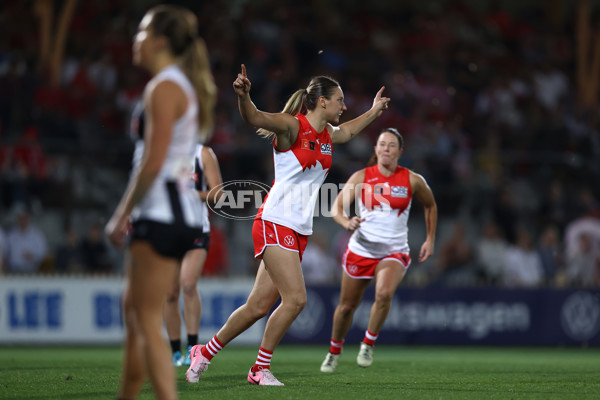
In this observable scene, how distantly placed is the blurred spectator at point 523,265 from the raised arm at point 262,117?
9.75 metres

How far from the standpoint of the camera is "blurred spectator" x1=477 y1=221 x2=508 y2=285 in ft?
51.8

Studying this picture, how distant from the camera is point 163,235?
443cm

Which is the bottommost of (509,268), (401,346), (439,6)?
(401,346)

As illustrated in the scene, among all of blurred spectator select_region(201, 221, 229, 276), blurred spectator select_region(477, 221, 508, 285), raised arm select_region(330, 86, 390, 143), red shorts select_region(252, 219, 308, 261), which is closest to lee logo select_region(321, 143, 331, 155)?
raised arm select_region(330, 86, 390, 143)

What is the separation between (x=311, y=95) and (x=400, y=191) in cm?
272

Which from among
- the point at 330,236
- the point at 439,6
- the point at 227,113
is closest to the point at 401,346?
the point at 330,236

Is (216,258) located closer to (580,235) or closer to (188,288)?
(188,288)

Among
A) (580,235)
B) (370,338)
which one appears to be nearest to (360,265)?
(370,338)

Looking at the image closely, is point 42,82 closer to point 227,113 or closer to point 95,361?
point 227,113

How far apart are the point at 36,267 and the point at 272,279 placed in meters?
8.36

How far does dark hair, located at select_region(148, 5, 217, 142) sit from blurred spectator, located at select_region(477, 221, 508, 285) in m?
11.9

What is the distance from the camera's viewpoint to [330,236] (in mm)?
16516

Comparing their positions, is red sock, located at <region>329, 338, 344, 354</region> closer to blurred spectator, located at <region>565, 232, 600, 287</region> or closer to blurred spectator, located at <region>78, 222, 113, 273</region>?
blurred spectator, located at <region>78, 222, 113, 273</region>

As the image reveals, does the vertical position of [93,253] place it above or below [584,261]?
above
